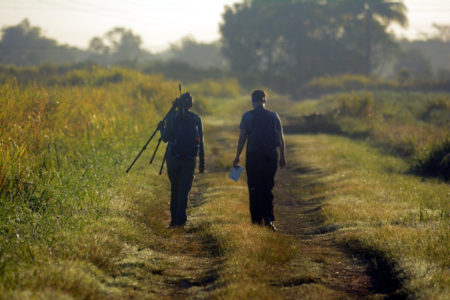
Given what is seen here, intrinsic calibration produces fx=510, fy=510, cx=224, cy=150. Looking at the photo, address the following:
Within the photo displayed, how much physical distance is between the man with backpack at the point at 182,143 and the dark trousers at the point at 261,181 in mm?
919

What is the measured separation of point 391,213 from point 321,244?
1.84 m

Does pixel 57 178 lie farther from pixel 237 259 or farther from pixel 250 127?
pixel 237 259

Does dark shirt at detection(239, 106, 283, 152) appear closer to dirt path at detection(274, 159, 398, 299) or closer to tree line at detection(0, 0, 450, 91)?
dirt path at detection(274, 159, 398, 299)

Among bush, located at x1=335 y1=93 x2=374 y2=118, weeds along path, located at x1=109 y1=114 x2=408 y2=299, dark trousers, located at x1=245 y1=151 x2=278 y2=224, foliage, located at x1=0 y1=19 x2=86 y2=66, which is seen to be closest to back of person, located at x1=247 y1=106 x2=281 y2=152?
dark trousers, located at x1=245 y1=151 x2=278 y2=224

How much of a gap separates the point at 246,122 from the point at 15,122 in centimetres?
540

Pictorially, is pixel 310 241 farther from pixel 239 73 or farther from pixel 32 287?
pixel 239 73

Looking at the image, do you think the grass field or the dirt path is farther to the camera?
the dirt path

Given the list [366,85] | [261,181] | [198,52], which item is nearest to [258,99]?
[261,181]

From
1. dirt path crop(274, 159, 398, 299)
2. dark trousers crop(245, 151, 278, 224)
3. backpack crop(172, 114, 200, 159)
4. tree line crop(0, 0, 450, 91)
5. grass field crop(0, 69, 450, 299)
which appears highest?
tree line crop(0, 0, 450, 91)

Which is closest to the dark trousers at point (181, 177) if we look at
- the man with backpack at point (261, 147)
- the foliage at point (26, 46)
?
the man with backpack at point (261, 147)

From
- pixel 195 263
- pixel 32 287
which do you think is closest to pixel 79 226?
pixel 195 263

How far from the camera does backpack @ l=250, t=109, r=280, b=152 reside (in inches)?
314

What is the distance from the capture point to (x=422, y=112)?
2684 cm

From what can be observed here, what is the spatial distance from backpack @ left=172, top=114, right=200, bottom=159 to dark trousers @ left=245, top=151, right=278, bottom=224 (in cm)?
91
